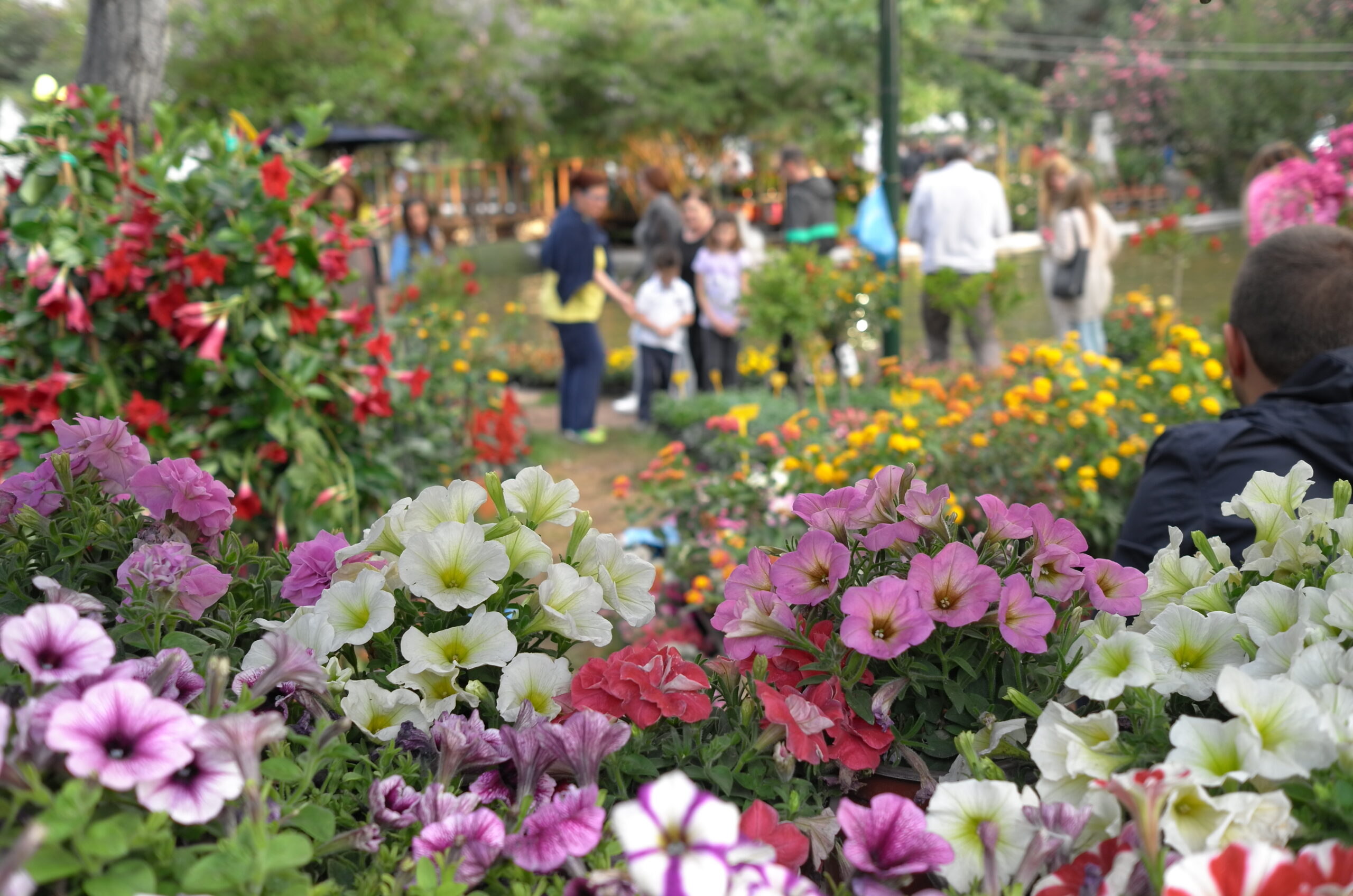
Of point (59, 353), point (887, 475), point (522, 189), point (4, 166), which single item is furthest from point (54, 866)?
point (522, 189)

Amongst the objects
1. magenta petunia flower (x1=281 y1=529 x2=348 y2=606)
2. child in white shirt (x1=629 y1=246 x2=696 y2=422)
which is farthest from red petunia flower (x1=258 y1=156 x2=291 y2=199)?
child in white shirt (x1=629 y1=246 x2=696 y2=422)

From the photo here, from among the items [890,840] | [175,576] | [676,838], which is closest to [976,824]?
[890,840]

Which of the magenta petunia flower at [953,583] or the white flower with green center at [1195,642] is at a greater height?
the magenta petunia flower at [953,583]

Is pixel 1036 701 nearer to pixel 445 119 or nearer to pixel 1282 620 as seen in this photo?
pixel 1282 620

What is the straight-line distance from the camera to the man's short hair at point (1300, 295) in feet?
7.14

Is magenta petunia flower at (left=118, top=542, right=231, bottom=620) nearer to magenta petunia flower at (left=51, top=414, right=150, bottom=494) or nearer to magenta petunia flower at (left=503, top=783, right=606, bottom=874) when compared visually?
magenta petunia flower at (left=51, top=414, right=150, bottom=494)

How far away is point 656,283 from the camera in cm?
747

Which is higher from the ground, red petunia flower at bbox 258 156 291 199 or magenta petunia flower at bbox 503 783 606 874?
red petunia flower at bbox 258 156 291 199

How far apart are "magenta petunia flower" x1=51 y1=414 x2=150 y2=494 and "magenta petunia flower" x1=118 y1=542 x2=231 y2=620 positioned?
7.7 inches

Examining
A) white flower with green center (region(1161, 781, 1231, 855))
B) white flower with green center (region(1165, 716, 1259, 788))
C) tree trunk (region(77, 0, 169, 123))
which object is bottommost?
white flower with green center (region(1161, 781, 1231, 855))

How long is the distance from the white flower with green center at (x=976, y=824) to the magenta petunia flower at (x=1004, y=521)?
0.27 m

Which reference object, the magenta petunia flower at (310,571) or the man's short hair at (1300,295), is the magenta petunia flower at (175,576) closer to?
the magenta petunia flower at (310,571)

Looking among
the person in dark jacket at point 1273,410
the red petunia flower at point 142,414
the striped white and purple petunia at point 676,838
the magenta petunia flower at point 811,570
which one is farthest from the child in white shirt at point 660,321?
the striped white and purple petunia at point 676,838

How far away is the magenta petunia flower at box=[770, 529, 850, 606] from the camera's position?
1.08 meters
